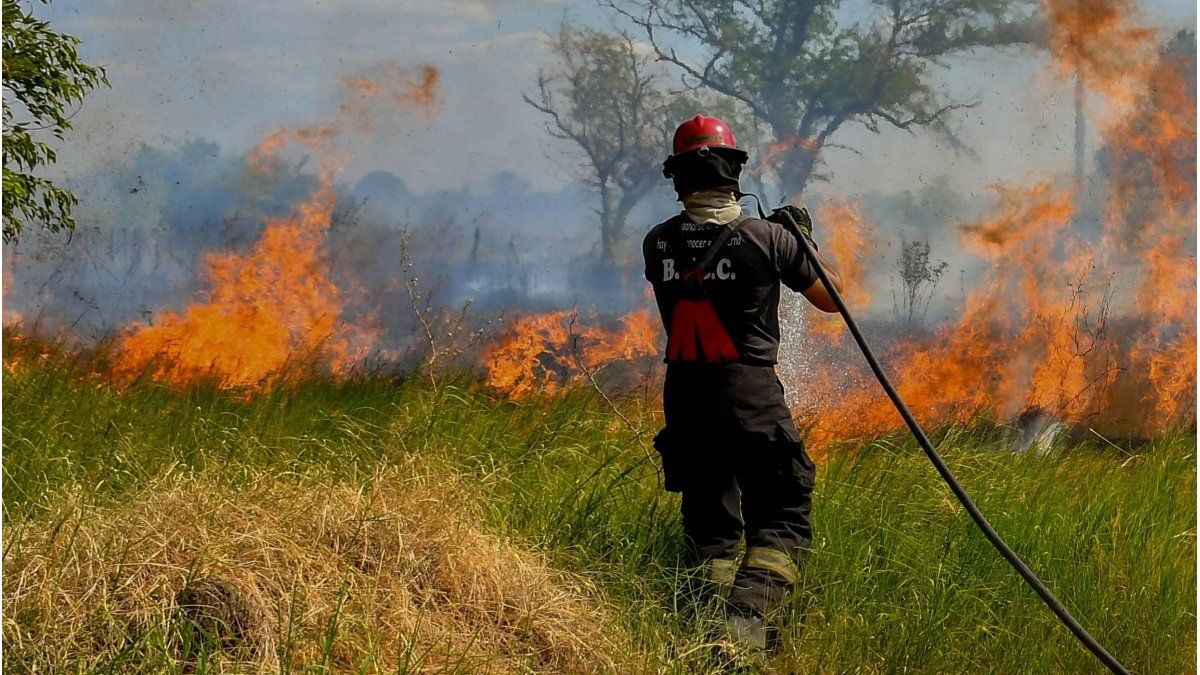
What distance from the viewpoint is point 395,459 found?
19.0 ft

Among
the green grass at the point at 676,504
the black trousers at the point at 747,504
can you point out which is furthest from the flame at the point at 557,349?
the black trousers at the point at 747,504

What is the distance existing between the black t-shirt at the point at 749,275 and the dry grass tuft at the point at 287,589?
1.18m

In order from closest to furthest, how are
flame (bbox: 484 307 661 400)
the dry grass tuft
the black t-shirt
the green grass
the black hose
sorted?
the dry grass tuft < the black hose < the black t-shirt < the green grass < flame (bbox: 484 307 661 400)

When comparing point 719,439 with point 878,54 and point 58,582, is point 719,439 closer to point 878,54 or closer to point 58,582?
point 58,582

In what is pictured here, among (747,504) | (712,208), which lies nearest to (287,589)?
(747,504)

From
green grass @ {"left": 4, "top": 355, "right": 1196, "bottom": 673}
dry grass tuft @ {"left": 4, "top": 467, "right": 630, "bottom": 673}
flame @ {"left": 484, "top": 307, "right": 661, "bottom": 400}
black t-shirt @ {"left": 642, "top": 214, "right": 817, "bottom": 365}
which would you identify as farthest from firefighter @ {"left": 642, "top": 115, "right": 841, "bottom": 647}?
flame @ {"left": 484, "top": 307, "right": 661, "bottom": 400}

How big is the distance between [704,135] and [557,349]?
3783 millimetres

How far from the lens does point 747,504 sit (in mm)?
4883

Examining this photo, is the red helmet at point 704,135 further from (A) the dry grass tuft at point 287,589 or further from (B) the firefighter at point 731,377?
(A) the dry grass tuft at point 287,589

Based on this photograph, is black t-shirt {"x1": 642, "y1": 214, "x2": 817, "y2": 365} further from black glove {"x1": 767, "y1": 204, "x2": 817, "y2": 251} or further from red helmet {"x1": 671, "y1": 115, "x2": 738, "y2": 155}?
red helmet {"x1": 671, "y1": 115, "x2": 738, "y2": 155}

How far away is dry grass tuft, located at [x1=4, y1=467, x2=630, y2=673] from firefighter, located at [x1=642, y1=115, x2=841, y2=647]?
23.5 inches

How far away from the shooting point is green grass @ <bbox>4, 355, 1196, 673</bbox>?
499 centimetres

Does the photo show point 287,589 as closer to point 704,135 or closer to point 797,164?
point 704,135

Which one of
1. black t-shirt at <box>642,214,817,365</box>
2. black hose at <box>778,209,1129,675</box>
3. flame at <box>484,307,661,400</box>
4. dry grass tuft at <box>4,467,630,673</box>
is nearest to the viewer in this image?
dry grass tuft at <box>4,467,630,673</box>
